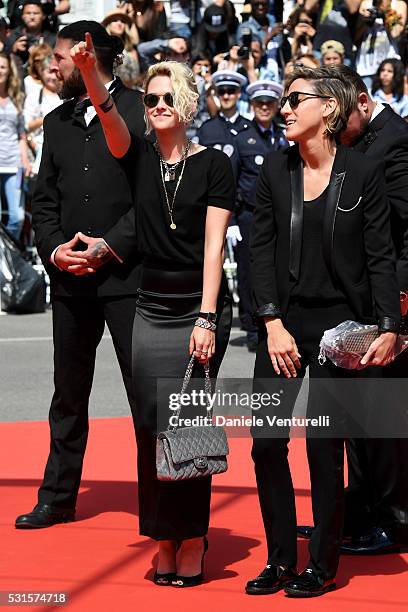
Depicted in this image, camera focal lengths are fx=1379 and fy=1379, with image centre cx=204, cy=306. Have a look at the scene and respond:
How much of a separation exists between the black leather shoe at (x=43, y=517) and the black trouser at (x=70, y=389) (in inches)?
1.2

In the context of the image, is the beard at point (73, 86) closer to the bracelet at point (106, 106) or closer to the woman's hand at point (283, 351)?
the bracelet at point (106, 106)

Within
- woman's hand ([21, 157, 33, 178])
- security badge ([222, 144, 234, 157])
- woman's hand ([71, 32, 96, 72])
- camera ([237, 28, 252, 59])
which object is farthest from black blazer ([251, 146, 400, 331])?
camera ([237, 28, 252, 59])

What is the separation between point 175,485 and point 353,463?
47.7 inches

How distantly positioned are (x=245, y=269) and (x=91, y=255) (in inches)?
237

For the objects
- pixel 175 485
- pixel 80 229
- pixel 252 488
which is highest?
pixel 80 229

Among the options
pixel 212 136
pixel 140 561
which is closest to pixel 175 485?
pixel 140 561

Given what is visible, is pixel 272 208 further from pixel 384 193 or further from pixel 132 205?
pixel 132 205

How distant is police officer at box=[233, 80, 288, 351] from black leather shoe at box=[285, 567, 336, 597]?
21.2 feet

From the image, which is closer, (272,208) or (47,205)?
(272,208)

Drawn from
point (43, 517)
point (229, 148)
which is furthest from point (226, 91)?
point (43, 517)

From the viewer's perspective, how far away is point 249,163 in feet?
38.5

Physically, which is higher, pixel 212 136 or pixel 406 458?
pixel 212 136

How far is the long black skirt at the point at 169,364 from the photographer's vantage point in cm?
512

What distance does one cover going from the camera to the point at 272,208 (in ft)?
16.8
